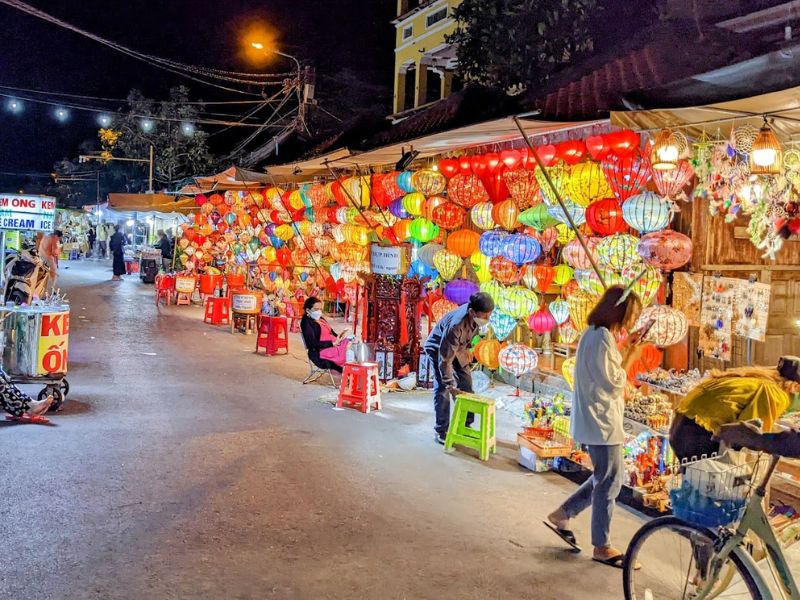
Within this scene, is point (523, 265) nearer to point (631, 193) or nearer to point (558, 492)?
point (631, 193)

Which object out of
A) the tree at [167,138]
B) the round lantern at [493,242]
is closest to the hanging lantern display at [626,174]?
the round lantern at [493,242]

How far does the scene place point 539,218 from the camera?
29.5 ft

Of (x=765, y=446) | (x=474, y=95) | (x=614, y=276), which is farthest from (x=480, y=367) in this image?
(x=765, y=446)

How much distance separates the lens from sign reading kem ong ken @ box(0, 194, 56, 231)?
43.4 feet

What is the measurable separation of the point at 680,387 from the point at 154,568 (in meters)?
5.22

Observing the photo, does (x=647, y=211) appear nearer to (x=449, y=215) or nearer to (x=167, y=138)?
(x=449, y=215)

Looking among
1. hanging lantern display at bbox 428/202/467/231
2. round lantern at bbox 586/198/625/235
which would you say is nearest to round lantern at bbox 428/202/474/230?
hanging lantern display at bbox 428/202/467/231

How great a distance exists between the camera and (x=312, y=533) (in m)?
5.63

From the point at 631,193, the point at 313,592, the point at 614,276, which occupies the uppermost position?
the point at 631,193

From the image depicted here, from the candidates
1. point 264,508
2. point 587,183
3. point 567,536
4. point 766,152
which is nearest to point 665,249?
point 587,183

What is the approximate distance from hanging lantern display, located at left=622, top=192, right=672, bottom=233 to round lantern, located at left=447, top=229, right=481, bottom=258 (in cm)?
351

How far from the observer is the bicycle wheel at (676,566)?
384 cm

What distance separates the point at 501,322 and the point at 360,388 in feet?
7.09

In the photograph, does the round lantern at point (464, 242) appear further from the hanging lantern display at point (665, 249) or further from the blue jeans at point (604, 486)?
the blue jeans at point (604, 486)
